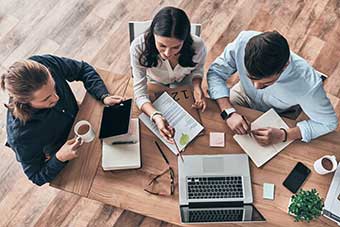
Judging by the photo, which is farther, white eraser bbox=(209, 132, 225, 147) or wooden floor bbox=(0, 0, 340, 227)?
wooden floor bbox=(0, 0, 340, 227)

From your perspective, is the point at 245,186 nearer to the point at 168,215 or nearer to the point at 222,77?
the point at 168,215

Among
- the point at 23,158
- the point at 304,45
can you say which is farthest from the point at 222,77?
the point at 304,45

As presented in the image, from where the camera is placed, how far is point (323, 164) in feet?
5.92

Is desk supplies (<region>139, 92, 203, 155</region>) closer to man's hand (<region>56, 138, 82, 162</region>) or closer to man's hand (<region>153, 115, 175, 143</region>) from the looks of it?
man's hand (<region>153, 115, 175, 143</region>)

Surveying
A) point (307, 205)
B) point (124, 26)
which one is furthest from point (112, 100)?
point (124, 26)

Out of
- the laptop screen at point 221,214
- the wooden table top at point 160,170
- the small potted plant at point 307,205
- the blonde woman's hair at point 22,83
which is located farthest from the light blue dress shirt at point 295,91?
the blonde woman's hair at point 22,83

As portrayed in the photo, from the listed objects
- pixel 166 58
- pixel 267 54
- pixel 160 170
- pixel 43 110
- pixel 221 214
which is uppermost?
pixel 267 54

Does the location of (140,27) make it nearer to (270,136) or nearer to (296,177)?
(270,136)

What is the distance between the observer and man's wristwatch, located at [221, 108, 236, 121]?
6.26ft

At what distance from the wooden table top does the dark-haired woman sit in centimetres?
11

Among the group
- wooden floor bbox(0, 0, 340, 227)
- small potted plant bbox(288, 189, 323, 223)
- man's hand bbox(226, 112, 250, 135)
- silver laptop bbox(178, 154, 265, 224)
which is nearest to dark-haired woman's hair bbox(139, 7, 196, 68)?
man's hand bbox(226, 112, 250, 135)

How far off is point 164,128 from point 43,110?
0.54 meters

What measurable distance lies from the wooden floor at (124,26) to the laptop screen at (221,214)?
4.53 ft

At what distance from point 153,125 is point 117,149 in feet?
0.64
